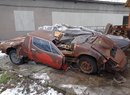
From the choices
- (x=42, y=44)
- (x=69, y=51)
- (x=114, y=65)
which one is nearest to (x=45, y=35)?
(x=42, y=44)

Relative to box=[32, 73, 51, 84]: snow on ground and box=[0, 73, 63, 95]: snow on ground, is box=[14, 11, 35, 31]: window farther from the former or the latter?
box=[0, 73, 63, 95]: snow on ground

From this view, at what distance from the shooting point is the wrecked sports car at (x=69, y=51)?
6.94 m

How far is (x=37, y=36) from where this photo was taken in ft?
26.3

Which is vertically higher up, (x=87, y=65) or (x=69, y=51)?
(x=69, y=51)

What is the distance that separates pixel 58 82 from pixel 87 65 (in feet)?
4.31

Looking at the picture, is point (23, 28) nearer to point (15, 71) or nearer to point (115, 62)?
point (15, 71)

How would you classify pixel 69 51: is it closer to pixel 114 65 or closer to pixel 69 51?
pixel 69 51

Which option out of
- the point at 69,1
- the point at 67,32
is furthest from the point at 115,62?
the point at 69,1

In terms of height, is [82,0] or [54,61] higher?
[82,0]

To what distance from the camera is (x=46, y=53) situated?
7633mm

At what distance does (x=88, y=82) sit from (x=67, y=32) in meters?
3.11

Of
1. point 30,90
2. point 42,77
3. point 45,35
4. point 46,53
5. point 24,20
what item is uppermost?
point 24,20

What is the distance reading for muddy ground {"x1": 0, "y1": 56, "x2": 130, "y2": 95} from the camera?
600cm

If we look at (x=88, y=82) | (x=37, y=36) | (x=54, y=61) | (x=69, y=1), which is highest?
(x=69, y=1)
